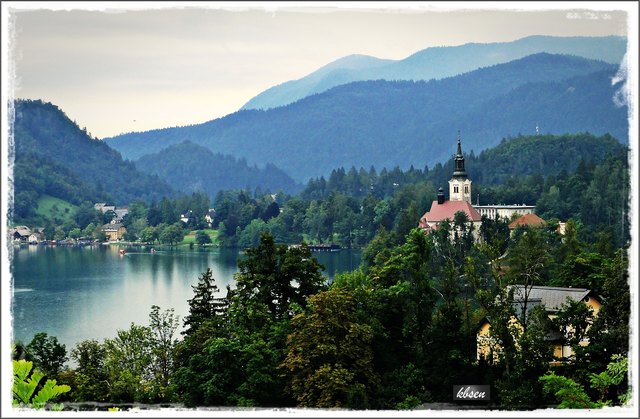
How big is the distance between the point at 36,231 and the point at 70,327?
10905 millimetres

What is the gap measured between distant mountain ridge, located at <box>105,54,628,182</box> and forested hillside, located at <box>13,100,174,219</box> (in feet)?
4.42

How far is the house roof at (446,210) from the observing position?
2888cm

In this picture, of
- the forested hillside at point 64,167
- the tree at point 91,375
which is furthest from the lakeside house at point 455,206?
the tree at point 91,375

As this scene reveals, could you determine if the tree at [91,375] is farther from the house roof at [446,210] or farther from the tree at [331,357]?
the house roof at [446,210]

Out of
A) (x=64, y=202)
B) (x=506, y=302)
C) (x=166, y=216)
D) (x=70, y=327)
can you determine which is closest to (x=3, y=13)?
(x=506, y=302)

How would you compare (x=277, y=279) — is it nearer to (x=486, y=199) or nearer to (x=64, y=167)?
(x=64, y=167)

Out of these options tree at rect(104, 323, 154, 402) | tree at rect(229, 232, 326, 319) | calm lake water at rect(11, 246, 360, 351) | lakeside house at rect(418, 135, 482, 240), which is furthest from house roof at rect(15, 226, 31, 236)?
tree at rect(229, 232, 326, 319)

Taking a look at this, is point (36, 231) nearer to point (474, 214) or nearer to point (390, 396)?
point (474, 214)

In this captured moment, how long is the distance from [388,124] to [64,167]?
19.3 metres

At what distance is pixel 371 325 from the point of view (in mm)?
7230

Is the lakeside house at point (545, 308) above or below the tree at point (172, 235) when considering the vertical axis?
below

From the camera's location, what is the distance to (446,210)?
97.2 feet

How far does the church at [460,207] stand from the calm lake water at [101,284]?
3243 mm

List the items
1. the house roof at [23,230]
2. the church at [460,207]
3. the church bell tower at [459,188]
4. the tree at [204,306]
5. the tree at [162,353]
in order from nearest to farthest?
the tree at [162,353], the tree at [204,306], the house roof at [23,230], the church at [460,207], the church bell tower at [459,188]
